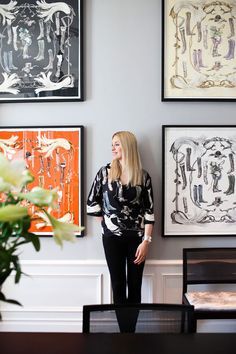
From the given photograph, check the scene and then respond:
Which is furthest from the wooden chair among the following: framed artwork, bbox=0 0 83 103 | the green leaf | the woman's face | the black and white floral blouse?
the green leaf

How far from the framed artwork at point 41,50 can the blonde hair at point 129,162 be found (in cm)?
47

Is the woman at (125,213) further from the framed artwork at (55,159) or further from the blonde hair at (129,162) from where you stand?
the framed artwork at (55,159)

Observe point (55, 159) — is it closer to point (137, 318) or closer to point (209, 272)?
point (209, 272)

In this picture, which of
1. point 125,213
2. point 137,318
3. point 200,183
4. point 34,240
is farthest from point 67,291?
point 34,240

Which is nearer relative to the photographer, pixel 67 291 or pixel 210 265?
pixel 210 265

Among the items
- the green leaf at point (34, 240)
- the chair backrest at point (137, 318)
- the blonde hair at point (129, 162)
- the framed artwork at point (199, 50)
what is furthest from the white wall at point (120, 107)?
the green leaf at point (34, 240)

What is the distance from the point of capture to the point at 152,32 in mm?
2764

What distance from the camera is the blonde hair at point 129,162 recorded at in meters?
2.60

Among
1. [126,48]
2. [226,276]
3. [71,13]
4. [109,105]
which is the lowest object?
[226,276]

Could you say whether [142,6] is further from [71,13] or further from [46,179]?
[46,179]

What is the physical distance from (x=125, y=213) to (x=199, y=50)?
1.27 m

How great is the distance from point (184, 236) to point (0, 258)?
2139mm

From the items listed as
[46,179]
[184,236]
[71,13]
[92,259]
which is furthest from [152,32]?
[92,259]

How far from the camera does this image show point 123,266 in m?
2.66
